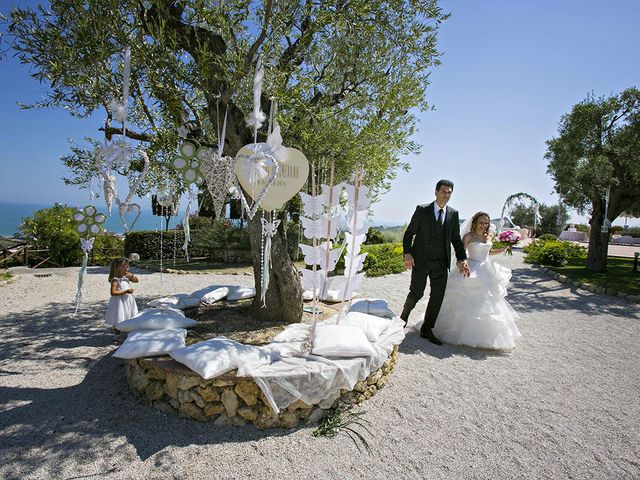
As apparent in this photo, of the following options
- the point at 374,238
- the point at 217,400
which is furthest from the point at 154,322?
the point at 374,238

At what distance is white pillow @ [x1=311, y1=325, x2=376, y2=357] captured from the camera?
3.77 metres

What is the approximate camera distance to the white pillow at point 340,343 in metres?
3.77

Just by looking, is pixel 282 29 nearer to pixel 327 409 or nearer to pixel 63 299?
pixel 327 409

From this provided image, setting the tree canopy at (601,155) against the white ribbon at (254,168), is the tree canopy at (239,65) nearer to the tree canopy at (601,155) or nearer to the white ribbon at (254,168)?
the white ribbon at (254,168)

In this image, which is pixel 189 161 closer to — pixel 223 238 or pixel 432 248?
pixel 432 248

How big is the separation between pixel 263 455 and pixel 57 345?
4.36 m

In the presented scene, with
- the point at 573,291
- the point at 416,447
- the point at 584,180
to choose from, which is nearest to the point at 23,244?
the point at 416,447

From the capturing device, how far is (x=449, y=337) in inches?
229

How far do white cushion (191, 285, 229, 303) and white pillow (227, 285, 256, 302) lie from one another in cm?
9

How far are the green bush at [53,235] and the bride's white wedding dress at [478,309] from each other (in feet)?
43.4

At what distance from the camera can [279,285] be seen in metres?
5.44

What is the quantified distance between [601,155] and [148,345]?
13777 millimetres

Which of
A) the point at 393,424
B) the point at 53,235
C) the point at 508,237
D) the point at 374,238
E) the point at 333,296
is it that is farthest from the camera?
the point at 374,238

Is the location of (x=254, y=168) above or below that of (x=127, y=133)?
below
